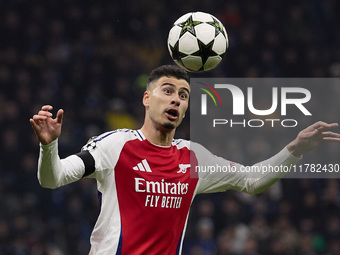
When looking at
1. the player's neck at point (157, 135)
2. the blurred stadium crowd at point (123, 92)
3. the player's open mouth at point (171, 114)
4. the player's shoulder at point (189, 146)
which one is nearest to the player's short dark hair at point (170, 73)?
the player's open mouth at point (171, 114)

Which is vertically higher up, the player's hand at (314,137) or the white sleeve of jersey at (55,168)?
the player's hand at (314,137)

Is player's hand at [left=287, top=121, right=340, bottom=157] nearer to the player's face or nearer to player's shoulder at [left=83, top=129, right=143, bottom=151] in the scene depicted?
the player's face

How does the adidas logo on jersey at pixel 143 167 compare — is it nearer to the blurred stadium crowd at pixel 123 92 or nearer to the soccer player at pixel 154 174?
the soccer player at pixel 154 174

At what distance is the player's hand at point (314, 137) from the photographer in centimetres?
538

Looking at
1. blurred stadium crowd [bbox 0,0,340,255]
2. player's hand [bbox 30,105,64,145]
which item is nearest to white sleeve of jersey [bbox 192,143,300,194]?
player's hand [bbox 30,105,64,145]

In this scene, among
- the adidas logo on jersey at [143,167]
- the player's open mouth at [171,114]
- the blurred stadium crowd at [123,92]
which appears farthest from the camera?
the blurred stadium crowd at [123,92]

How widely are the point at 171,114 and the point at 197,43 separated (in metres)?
0.94

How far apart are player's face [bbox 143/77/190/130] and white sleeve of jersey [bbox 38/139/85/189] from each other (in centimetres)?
83

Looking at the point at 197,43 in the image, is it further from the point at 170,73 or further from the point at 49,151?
the point at 49,151

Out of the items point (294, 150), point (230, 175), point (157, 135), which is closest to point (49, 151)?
point (157, 135)

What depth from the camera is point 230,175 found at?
589cm

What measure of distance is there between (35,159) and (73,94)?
1852mm

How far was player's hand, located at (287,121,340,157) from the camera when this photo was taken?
5384 millimetres

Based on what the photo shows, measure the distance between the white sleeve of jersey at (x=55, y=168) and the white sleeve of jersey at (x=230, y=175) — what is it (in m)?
1.13
